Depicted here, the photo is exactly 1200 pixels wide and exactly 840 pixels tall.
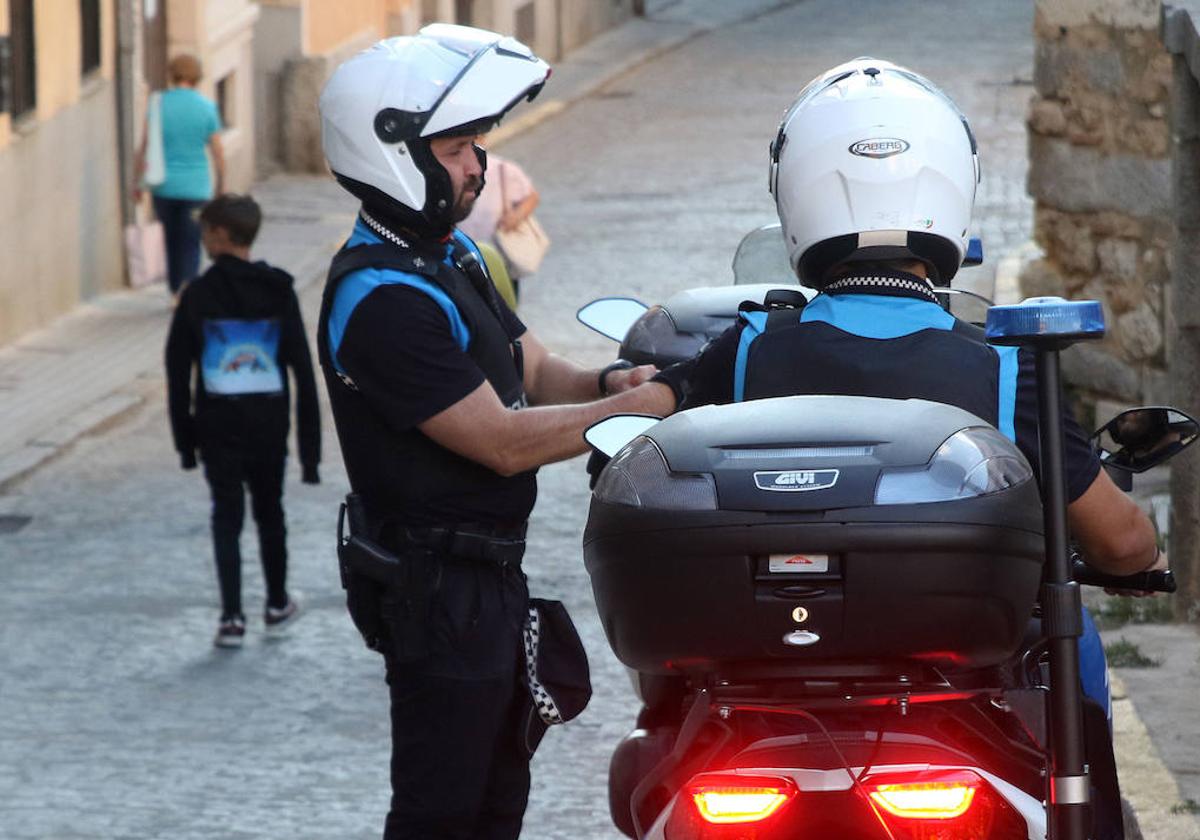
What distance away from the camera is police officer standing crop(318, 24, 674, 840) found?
397cm

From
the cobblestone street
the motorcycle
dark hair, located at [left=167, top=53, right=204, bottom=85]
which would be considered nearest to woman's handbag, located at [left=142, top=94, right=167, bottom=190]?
dark hair, located at [left=167, top=53, right=204, bottom=85]

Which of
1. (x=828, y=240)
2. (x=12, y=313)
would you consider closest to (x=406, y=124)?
(x=828, y=240)

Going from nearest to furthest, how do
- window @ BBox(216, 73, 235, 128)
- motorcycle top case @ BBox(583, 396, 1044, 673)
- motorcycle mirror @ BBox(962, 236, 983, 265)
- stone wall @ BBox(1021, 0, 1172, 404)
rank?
1. motorcycle top case @ BBox(583, 396, 1044, 673)
2. motorcycle mirror @ BBox(962, 236, 983, 265)
3. stone wall @ BBox(1021, 0, 1172, 404)
4. window @ BBox(216, 73, 235, 128)

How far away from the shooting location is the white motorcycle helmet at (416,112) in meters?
4.05

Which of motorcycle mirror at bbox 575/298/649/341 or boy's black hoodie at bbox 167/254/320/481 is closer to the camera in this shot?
motorcycle mirror at bbox 575/298/649/341

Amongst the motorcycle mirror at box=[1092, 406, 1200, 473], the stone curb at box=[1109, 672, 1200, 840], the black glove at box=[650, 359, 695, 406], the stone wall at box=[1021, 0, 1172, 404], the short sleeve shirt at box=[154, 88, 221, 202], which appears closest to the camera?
the motorcycle mirror at box=[1092, 406, 1200, 473]

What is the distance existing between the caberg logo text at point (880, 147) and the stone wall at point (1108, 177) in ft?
19.5

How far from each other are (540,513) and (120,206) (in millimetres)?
7156

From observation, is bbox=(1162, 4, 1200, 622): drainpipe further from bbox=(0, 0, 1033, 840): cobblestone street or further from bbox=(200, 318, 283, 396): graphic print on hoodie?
bbox=(200, 318, 283, 396): graphic print on hoodie

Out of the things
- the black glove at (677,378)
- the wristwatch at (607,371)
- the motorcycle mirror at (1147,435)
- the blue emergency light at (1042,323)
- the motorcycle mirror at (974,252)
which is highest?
the blue emergency light at (1042,323)

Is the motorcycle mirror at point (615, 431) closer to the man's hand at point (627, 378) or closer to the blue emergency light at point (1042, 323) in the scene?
the blue emergency light at point (1042, 323)

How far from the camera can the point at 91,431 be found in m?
11.5

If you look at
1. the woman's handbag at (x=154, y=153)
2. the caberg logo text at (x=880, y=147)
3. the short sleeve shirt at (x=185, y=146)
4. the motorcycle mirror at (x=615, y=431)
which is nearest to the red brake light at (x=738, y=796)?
the motorcycle mirror at (x=615, y=431)

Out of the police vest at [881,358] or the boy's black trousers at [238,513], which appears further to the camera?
the boy's black trousers at [238,513]
